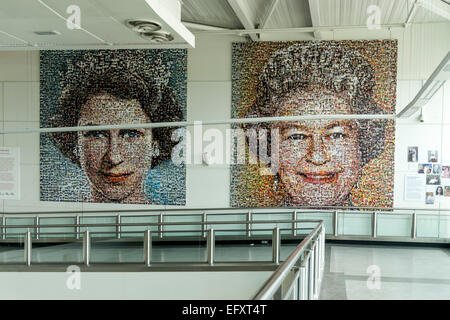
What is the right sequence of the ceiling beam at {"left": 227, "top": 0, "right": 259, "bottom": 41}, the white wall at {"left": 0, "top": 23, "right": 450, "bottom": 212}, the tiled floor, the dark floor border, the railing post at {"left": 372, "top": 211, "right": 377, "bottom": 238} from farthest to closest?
the white wall at {"left": 0, "top": 23, "right": 450, "bottom": 212} → the railing post at {"left": 372, "top": 211, "right": 377, "bottom": 238} → the dark floor border → the ceiling beam at {"left": 227, "top": 0, "right": 259, "bottom": 41} → the tiled floor

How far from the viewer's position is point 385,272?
8.39m

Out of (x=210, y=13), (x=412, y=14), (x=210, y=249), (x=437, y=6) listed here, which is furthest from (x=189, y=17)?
(x=210, y=249)

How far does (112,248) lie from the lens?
1066 cm

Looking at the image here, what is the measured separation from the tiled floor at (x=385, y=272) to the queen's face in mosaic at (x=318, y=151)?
1.80 metres

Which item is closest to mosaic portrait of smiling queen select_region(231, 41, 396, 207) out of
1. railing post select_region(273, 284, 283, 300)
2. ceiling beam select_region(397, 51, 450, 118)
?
ceiling beam select_region(397, 51, 450, 118)

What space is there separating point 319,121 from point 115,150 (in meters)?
6.04

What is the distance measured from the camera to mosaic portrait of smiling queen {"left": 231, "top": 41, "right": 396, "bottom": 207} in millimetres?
13070

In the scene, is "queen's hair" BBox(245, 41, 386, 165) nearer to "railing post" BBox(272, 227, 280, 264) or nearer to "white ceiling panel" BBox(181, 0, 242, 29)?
"white ceiling panel" BBox(181, 0, 242, 29)

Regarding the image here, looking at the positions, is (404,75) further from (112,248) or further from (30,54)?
(30,54)

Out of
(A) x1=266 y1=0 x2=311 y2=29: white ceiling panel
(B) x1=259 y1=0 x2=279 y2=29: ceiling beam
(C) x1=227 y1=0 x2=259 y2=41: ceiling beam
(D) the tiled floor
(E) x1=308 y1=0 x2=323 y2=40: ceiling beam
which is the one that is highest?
(A) x1=266 y1=0 x2=311 y2=29: white ceiling panel

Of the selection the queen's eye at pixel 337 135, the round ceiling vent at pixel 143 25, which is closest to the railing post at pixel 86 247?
the round ceiling vent at pixel 143 25

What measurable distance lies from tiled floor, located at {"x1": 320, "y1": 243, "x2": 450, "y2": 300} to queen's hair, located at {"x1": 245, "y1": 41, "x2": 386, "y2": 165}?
302 cm

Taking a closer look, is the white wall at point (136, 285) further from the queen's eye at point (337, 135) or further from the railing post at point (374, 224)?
the queen's eye at point (337, 135)
